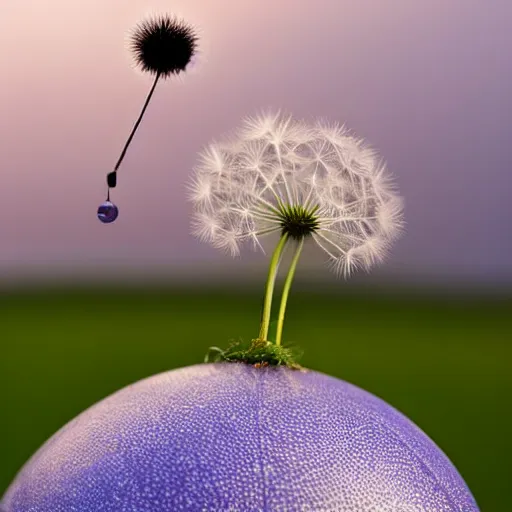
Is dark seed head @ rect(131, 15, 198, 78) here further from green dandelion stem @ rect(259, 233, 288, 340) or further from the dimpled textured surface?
the dimpled textured surface

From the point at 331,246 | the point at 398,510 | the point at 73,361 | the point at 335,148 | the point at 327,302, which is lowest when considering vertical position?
the point at 398,510

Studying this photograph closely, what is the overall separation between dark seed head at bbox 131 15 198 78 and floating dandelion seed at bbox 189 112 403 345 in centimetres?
13

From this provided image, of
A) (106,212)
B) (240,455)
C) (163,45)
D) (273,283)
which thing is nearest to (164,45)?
(163,45)

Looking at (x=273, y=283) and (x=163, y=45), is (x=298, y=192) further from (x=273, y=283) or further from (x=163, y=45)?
(x=163, y=45)

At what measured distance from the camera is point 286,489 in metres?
0.73

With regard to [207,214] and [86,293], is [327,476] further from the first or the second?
[86,293]

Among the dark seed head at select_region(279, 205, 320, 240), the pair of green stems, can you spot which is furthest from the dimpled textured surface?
the dark seed head at select_region(279, 205, 320, 240)

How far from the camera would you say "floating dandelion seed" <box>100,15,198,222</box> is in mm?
951

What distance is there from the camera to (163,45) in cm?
96

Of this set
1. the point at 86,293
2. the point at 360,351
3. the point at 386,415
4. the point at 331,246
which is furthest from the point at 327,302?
the point at 386,415

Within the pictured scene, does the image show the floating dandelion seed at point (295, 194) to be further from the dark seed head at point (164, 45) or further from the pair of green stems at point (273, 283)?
the dark seed head at point (164, 45)

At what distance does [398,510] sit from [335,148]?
0.48 meters

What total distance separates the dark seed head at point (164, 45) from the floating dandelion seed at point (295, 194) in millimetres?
131

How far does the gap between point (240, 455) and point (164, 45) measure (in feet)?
1.71
